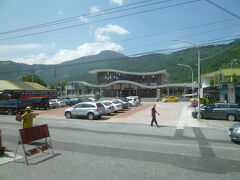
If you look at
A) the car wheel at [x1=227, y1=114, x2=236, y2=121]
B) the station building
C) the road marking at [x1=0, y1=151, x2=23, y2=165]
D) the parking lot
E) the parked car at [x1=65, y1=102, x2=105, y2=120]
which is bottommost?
the parking lot

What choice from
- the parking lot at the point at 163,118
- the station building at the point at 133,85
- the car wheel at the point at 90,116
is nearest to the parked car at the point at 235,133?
the parking lot at the point at 163,118

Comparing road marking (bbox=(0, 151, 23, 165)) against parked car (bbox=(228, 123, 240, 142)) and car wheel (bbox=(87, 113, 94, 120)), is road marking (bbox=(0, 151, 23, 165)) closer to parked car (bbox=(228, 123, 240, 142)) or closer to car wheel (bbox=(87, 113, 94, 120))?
parked car (bbox=(228, 123, 240, 142))

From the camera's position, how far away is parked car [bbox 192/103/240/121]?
16734 mm

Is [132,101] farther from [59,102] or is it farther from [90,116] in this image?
[90,116]

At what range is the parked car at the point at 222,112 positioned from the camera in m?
16.7

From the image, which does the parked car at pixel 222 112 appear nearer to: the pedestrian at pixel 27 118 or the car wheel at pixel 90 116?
the car wheel at pixel 90 116

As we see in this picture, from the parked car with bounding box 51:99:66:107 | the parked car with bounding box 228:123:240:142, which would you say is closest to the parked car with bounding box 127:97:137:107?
the parked car with bounding box 51:99:66:107

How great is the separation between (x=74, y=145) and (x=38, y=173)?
317 centimetres

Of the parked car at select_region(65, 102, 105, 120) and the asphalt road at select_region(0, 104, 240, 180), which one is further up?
the parked car at select_region(65, 102, 105, 120)

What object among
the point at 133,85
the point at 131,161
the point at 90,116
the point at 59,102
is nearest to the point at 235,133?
the point at 131,161

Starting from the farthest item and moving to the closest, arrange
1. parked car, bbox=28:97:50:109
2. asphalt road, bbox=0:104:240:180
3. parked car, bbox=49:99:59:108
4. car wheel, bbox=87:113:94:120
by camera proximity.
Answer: parked car, bbox=49:99:59:108, parked car, bbox=28:97:50:109, car wheel, bbox=87:113:94:120, asphalt road, bbox=0:104:240:180

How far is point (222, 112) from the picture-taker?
1712 centimetres

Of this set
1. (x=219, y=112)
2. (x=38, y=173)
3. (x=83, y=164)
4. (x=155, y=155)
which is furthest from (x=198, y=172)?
(x=219, y=112)

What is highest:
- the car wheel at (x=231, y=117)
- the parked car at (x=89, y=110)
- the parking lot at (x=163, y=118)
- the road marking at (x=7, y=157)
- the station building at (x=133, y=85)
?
the station building at (x=133, y=85)
